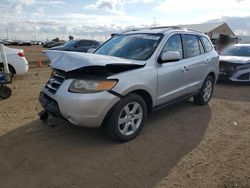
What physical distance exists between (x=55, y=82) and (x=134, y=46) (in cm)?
164

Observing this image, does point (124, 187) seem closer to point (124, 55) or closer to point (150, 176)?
point (150, 176)

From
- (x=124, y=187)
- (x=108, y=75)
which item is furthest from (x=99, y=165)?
(x=108, y=75)

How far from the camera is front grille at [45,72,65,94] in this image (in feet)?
14.2

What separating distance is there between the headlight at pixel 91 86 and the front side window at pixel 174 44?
1.53 m

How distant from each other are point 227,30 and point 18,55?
4260 cm

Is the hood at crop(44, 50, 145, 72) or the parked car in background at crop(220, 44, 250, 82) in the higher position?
the hood at crop(44, 50, 145, 72)

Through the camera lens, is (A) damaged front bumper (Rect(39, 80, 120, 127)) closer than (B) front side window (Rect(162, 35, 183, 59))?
Yes

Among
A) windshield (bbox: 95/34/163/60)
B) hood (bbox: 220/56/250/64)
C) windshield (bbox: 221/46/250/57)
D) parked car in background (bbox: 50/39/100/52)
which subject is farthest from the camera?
parked car in background (bbox: 50/39/100/52)

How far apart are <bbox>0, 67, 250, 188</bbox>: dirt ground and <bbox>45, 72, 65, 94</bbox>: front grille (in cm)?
82

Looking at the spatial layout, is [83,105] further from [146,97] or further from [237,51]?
[237,51]

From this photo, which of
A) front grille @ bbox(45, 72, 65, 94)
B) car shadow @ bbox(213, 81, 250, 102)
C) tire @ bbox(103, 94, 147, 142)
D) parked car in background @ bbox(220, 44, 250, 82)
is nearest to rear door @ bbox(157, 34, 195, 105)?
tire @ bbox(103, 94, 147, 142)

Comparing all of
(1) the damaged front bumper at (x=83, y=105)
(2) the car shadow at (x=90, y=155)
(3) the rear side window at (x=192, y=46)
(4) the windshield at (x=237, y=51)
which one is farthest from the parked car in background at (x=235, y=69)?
(1) the damaged front bumper at (x=83, y=105)

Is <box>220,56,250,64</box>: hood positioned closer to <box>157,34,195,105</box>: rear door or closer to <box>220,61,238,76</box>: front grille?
<box>220,61,238,76</box>: front grille

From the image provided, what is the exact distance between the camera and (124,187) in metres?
3.27
